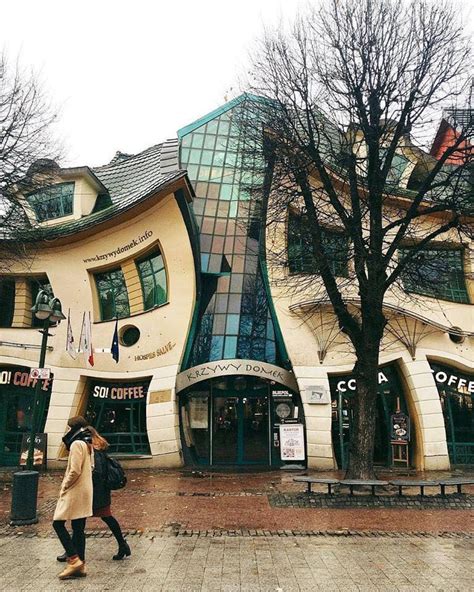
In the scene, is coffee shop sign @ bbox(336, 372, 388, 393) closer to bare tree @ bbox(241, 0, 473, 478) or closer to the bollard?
bare tree @ bbox(241, 0, 473, 478)

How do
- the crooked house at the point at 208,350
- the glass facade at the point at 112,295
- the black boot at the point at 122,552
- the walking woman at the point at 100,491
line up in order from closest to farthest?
the walking woman at the point at 100,491 < the black boot at the point at 122,552 < the crooked house at the point at 208,350 < the glass facade at the point at 112,295

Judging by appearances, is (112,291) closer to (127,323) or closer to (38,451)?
(127,323)

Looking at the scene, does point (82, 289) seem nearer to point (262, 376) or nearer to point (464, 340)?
point (262, 376)

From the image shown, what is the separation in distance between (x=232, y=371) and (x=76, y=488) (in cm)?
1051

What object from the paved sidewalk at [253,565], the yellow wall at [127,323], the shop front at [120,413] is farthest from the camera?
the shop front at [120,413]

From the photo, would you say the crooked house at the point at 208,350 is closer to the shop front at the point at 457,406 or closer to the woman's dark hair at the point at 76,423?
the shop front at the point at 457,406

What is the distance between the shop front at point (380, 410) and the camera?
17.7 metres

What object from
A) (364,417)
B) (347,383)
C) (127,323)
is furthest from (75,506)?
(347,383)

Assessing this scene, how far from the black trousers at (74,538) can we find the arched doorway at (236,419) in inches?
451

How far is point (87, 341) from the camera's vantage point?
714 inches

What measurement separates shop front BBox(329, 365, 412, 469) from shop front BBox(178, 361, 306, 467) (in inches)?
54.4

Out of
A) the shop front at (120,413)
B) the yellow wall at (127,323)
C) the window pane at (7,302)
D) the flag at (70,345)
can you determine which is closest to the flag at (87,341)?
the flag at (70,345)

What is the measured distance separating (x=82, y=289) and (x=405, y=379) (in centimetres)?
1180

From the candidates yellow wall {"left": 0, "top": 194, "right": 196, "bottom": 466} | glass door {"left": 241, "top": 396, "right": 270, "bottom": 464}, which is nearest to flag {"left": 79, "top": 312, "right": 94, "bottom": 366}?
yellow wall {"left": 0, "top": 194, "right": 196, "bottom": 466}
